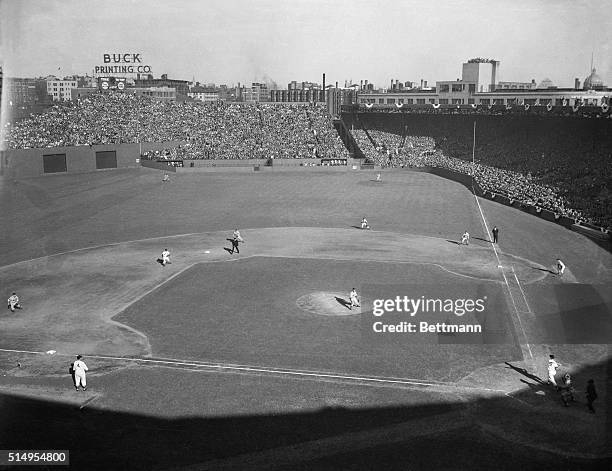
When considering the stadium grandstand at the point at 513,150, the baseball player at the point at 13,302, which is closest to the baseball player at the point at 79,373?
the baseball player at the point at 13,302

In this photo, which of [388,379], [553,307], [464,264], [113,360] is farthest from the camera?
[464,264]

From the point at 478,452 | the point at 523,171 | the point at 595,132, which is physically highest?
the point at 595,132

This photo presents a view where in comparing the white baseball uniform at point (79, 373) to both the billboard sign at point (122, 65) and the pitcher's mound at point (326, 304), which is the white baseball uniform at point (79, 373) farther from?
the billboard sign at point (122, 65)

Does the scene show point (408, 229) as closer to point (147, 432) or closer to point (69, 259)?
point (69, 259)

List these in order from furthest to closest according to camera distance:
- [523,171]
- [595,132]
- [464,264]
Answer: [523,171] < [595,132] < [464,264]

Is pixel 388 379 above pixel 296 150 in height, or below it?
below

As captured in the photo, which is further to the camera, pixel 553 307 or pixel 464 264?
pixel 464 264

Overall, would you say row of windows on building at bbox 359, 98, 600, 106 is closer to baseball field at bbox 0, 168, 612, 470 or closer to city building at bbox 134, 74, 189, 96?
city building at bbox 134, 74, 189, 96

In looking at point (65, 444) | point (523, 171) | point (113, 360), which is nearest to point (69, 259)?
point (113, 360)

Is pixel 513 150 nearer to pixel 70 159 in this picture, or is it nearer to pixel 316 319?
pixel 70 159
